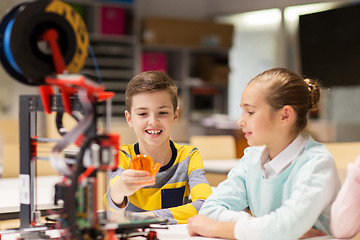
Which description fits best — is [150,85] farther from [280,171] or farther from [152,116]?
[280,171]

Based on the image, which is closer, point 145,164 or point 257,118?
point 257,118

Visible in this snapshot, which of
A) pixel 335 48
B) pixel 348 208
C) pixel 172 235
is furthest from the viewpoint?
pixel 335 48

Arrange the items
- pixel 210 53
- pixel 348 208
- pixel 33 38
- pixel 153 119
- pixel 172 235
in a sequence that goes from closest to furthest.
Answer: pixel 33 38
pixel 348 208
pixel 172 235
pixel 153 119
pixel 210 53

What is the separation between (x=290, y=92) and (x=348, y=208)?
0.28 m

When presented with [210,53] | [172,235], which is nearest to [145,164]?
[172,235]

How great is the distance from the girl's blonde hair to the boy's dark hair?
43 cm

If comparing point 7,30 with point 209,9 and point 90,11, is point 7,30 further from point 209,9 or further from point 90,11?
point 209,9

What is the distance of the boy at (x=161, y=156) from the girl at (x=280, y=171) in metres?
0.31

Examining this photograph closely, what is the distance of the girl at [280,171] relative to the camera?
1047mm

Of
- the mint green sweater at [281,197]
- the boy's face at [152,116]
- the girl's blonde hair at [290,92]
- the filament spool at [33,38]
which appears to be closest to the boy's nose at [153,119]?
the boy's face at [152,116]

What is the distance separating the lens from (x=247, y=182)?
4.21 ft

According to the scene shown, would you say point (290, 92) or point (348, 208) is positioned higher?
point (290, 92)

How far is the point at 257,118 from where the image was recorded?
3.76 ft

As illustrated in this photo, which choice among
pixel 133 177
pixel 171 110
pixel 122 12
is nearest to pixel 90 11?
pixel 122 12
